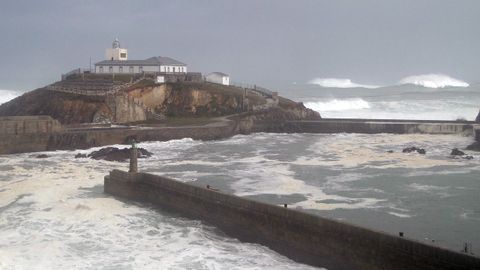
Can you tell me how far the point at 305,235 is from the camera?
496 inches

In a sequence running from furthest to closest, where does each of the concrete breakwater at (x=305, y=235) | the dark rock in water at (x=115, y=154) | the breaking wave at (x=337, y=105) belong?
1. the breaking wave at (x=337, y=105)
2. the dark rock in water at (x=115, y=154)
3. the concrete breakwater at (x=305, y=235)

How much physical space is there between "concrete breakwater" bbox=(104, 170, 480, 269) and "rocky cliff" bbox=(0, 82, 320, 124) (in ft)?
70.9

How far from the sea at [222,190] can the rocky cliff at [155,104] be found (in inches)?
320

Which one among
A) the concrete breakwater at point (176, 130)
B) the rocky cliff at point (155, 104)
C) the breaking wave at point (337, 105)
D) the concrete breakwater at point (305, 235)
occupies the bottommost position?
the concrete breakwater at point (305, 235)

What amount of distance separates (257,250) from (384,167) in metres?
11.6

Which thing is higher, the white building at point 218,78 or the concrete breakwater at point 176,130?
the white building at point 218,78

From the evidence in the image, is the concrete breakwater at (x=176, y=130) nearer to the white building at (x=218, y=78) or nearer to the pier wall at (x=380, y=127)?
the pier wall at (x=380, y=127)

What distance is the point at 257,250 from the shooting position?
42.8 feet

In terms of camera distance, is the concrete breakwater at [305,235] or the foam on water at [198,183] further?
the foam on water at [198,183]

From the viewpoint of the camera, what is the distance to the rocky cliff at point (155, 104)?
37812 millimetres

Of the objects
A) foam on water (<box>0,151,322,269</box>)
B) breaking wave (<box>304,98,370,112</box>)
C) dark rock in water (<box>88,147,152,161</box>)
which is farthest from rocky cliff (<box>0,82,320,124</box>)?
breaking wave (<box>304,98,370,112</box>)

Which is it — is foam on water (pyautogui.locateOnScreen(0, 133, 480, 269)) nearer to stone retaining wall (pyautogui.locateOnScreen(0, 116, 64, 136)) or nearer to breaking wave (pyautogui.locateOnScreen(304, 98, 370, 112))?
stone retaining wall (pyautogui.locateOnScreen(0, 116, 64, 136))

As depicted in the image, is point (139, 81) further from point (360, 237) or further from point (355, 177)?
point (360, 237)

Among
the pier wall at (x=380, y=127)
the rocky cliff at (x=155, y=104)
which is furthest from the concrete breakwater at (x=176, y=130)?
the rocky cliff at (x=155, y=104)
